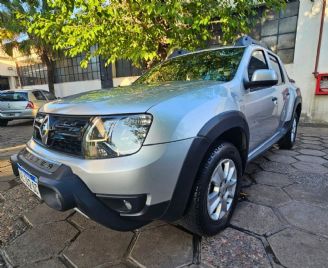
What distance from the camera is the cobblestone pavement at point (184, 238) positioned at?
6.02ft

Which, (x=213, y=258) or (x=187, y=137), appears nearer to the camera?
(x=187, y=137)

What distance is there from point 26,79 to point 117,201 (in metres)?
22.1

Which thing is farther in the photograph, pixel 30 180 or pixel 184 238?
pixel 184 238

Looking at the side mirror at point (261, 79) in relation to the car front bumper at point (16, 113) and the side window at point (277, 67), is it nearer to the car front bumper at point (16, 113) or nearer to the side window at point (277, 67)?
the side window at point (277, 67)

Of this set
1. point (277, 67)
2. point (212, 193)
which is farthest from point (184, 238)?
point (277, 67)

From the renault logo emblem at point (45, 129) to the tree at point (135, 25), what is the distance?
3.19m

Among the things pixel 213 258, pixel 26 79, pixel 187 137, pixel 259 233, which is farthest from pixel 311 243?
pixel 26 79

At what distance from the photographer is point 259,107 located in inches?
104

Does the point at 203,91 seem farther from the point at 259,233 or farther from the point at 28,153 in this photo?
the point at 28,153

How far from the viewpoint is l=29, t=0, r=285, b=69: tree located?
15.6 ft

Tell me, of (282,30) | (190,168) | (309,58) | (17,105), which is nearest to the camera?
(190,168)

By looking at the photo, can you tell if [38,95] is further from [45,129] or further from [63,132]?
[63,132]

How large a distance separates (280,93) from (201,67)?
1302 mm

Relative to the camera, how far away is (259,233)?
2092 mm
